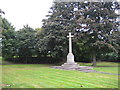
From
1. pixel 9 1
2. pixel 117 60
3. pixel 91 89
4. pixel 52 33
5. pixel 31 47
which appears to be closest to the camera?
pixel 9 1

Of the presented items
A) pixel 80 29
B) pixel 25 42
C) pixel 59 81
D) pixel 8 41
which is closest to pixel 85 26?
pixel 80 29

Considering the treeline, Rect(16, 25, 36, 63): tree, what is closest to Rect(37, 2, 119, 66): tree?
the treeline

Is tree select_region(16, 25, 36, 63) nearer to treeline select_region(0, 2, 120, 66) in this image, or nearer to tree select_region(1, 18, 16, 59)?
treeline select_region(0, 2, 120, 66)

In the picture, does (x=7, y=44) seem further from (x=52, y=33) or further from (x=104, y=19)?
(x=104, y=19)

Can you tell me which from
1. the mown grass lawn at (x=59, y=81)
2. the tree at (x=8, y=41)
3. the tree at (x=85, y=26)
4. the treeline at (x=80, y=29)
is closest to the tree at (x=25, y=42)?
the treeline at (x=80, y=29)

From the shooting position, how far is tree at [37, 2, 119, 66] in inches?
576

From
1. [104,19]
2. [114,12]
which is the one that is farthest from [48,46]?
[114,12]

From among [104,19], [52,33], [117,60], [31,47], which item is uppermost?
[104,19]

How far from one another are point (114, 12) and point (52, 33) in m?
7.23

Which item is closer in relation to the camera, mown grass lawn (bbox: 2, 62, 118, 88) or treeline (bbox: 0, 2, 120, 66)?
mown grass lawn (bbox: 2, 62, 118, 88)

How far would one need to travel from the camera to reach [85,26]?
14781mm

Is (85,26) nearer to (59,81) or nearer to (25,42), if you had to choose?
(25,42)

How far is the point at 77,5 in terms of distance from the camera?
16891mm

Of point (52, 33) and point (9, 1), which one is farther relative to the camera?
point (52, 33)
